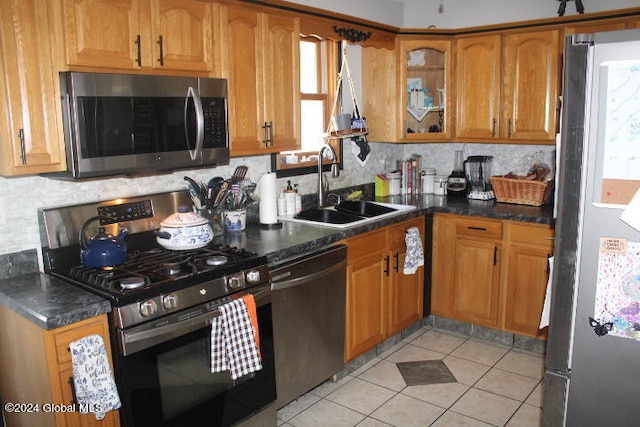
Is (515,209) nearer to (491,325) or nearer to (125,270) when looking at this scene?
(491,325)

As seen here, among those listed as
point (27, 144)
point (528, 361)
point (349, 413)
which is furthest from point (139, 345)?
point (528, 361)

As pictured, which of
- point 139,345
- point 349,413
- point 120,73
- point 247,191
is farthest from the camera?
point 247,191

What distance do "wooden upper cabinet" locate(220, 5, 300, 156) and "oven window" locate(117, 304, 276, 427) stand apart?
977 millimetres

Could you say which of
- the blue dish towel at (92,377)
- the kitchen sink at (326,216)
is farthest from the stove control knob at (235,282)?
the kitchen sink at (326,216)

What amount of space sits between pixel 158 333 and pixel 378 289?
1.70 m

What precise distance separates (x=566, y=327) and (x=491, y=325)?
2085 mm

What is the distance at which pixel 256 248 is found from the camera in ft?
8.85

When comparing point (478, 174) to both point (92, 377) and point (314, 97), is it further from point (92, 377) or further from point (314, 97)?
point (92, 377)

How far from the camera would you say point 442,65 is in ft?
13.3

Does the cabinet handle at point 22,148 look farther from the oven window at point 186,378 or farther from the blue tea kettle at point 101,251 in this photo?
the oven window at point 186,378

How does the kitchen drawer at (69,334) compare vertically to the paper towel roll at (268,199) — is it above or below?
below

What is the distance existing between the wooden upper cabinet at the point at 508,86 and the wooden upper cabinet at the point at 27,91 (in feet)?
9.33

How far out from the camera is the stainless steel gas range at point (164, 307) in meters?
2.05

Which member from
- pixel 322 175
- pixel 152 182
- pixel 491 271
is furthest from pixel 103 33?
pixel 491 271
